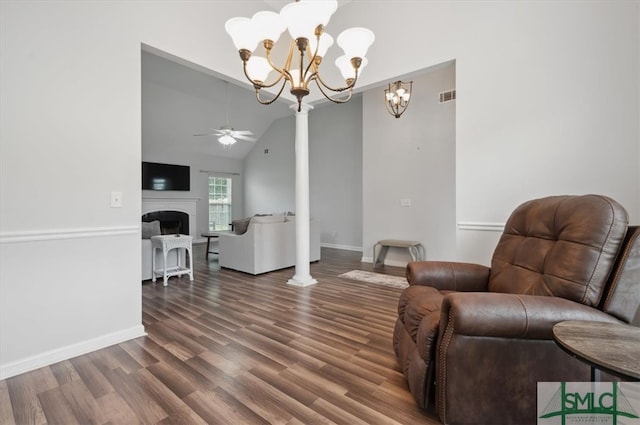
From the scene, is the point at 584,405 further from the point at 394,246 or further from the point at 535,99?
the point at 394,246

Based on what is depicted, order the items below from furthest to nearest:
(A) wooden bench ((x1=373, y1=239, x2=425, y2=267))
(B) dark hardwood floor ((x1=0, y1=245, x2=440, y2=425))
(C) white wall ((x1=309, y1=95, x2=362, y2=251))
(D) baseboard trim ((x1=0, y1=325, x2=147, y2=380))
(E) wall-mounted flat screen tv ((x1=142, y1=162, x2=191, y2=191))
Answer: (E) wall-mounted flat screen tv ((x1=142, y1=162, x2=191, y2=191)) → (C) white wall ((x1=309, y1=95, x2=362, y2=251)) → (A) wooden bench ((x1=373, y1=239, x2=425, y2=267)) → (D) baseboard trim ((x1=0, y1=325, x2=147, y2=380)) → (B) dark hardwood floor ((x1=0, y1=245, x2=440, y2=425))

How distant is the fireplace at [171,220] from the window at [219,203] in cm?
94

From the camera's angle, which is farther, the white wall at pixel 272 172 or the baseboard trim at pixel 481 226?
the white wall at pixel 272 172

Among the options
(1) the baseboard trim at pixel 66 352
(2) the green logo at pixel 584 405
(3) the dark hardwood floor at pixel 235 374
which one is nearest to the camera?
(2) the green logo at pixel 584 405

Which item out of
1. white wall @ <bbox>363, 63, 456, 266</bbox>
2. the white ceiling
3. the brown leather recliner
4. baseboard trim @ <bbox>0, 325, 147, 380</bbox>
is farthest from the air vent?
baseboard trim @ <bbox>0, 325, 147, 380</bbox>

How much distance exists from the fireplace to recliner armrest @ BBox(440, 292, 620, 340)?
779 centimetres

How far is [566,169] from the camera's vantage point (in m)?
2.26

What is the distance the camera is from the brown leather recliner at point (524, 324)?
4.35ft

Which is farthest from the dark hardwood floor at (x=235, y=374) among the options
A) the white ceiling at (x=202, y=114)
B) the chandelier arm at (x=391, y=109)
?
the white ceiling at (x=202, y=114)

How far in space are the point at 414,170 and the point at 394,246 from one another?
1.37 m

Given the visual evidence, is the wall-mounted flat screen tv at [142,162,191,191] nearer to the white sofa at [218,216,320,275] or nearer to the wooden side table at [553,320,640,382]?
the white sofa at [218,216,320,275]

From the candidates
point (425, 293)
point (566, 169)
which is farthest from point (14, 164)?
point (566, 169)

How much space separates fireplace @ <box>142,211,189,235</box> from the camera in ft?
24.8

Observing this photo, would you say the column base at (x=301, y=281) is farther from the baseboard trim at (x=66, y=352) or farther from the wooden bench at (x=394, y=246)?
the baseboard trim at (x=66, y=352)
